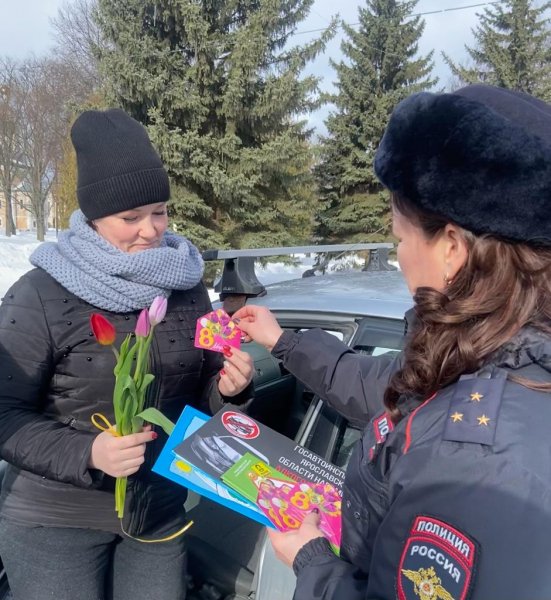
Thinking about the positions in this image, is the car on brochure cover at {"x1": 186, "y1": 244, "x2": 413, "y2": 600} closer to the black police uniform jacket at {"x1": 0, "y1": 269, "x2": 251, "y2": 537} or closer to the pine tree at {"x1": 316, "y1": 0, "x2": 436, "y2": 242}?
the black police uniform jacket at {"x1": 0, "y1": 269, "x2": 251, "y2": 537}

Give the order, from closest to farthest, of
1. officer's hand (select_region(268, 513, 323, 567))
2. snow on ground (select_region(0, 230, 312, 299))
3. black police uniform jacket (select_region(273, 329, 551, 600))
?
black police uniform jacket (select_region(273, 329, 551, 600)) < officer's hand (select_region(268, 513, 323, 567)) < snow on ground (select_region(0, 230, 312, 299))

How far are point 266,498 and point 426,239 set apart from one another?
0.82 meters

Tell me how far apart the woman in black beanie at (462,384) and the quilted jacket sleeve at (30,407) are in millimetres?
698

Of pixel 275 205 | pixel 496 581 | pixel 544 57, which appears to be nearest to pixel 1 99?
pixel 275 205

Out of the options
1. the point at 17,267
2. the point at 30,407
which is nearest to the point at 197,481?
the point at 30,407

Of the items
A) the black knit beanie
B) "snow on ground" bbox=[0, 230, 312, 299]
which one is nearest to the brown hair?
the black knit beanie

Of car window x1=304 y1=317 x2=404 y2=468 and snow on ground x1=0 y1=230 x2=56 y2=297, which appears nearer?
car window x1=304 y1=317 x2=404 y2=468

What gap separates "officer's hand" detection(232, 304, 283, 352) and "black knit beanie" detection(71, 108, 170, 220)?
2.01 ft

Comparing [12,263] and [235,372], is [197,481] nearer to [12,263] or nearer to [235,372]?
[235,372]

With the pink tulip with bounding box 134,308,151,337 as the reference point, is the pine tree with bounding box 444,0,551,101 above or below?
above

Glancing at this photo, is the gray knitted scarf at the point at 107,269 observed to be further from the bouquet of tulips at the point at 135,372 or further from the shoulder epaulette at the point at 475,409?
the shoulder epaulette at the point at 475,409

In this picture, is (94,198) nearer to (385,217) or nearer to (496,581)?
(496,581)

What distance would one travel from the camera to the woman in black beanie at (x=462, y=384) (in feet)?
2.73

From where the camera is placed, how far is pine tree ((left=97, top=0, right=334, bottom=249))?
13156 mm
